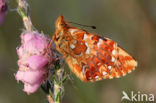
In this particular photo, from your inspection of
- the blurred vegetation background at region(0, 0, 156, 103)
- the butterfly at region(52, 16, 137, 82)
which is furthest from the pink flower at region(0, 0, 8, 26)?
the blurred vegetation background at region(0, 0, 156, 103)

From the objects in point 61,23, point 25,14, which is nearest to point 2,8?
point 25,14

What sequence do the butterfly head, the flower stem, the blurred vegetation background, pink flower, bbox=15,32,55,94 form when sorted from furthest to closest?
the blurred vegetation background < the butterfly head < the flower stem < pink flower, bbox=15,32,55,94

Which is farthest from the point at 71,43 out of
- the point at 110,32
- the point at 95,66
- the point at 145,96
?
the point at 110,32

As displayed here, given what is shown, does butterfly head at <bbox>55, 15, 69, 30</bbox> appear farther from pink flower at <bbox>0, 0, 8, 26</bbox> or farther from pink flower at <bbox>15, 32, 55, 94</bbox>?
pink flower at <bbox>0, 0, 8, 26</bbox>

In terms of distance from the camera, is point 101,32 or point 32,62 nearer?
point 32,62

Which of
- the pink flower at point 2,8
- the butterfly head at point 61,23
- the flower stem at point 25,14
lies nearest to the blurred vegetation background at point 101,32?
the butterfly head at point 61,23

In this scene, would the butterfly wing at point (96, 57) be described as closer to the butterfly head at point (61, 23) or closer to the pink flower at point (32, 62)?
the butterfly head at point (61, 23)

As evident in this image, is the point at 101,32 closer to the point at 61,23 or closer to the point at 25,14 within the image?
the point at 61,23
